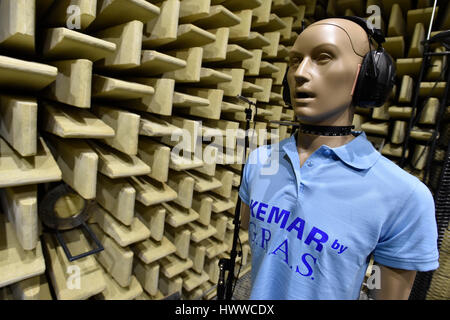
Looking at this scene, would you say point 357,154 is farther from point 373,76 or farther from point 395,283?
point 395,283

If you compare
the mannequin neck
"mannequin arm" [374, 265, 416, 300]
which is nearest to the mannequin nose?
the mannequin neck

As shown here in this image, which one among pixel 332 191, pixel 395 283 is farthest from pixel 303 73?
pixel 395 283

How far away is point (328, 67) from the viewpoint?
572 mm

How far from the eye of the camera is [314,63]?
0.59 meters

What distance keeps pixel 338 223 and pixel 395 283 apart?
212 mm

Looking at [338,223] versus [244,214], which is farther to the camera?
[244,214]

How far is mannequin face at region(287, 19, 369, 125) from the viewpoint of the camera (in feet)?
1.87

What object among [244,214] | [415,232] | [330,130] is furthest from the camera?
[244,214]

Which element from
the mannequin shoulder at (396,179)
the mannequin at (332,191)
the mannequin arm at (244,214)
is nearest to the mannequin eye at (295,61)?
the mannequin at (332,191)

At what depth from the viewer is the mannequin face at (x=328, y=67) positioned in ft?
1.87

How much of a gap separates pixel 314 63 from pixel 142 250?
0.98 m

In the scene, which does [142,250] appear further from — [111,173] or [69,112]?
[69,112]

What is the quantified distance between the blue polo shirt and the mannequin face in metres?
0.11

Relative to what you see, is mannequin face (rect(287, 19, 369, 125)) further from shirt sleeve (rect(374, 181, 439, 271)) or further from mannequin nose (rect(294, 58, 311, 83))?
shirt sleeve (rect(374, 181, 439, 271))
